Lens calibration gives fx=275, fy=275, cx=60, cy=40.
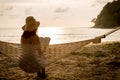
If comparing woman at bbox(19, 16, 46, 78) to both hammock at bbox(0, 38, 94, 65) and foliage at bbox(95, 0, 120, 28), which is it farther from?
foliage at bbox(95, 0, 120, 28)

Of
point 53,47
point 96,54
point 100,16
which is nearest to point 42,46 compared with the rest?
point 53,47

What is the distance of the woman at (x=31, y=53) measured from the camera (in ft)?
18.1

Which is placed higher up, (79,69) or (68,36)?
(79,69)

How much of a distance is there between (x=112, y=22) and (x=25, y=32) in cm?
7996

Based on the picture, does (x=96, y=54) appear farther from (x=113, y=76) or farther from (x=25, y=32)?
(x=25, y=32)

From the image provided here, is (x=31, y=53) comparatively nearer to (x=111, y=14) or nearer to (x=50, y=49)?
(x=50, y=49)

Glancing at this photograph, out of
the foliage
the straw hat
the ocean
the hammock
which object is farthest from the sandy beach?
the foliage

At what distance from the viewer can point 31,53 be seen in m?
5.52

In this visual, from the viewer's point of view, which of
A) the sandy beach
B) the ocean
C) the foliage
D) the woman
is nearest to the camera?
the woman

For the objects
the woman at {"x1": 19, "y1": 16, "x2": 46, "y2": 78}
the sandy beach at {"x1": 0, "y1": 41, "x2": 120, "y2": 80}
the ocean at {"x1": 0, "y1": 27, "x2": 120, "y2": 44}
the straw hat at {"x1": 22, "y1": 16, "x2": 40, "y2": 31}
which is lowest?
the ocean at {"x1": 0, "y1": 27, "x2": 120, "y2": 44}

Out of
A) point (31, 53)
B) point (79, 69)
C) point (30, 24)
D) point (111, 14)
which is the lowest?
point (79, 69)

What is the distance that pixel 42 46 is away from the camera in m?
5.81

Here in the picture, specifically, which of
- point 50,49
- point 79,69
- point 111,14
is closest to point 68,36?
point 111,14

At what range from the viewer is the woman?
5523mm
